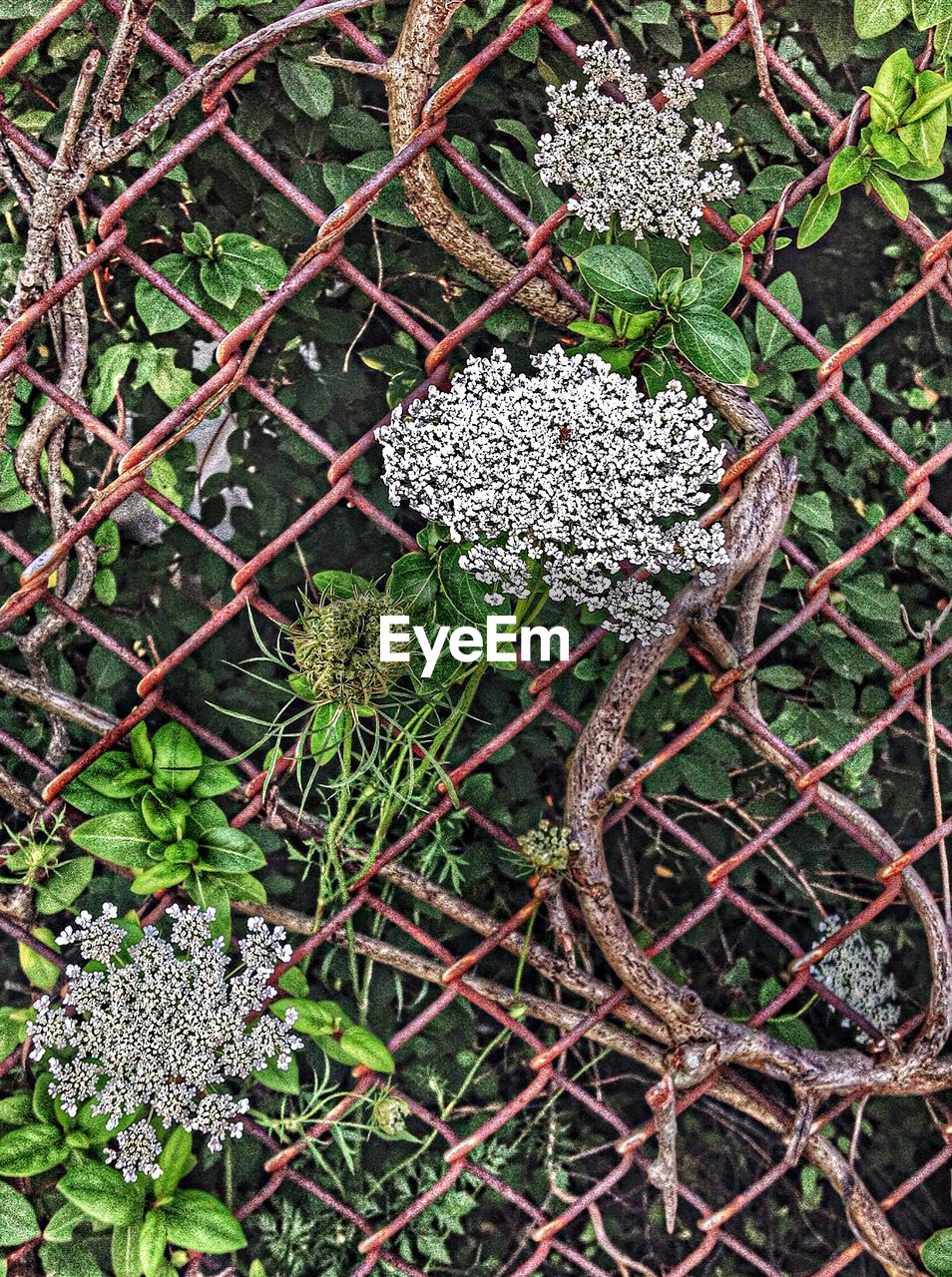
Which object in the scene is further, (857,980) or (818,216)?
(857,980)

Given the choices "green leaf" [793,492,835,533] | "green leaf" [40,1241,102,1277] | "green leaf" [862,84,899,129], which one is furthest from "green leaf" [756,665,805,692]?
"green leaf" [40,1241,102,1277]

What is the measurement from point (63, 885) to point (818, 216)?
119 cm

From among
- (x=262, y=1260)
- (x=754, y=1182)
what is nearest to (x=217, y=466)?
(x=262, y=1260)

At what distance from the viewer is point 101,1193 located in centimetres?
121

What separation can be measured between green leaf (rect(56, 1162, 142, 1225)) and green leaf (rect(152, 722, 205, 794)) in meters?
0.46

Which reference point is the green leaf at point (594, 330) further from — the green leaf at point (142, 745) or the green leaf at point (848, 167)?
the green leaf at point (142, 745)

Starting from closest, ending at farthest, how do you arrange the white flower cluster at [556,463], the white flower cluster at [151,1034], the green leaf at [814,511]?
the white flower cluster at [556,463] → the white flower cluster at [151,1034] → the green leaf at [814,511]

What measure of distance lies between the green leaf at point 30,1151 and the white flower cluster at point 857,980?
997 mm

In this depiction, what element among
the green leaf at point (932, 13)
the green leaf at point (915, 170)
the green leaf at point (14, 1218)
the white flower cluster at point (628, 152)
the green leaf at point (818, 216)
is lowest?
the green leaf at point (14, 1218)

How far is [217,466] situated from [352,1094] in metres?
0.81

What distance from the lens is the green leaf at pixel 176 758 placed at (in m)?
1.23

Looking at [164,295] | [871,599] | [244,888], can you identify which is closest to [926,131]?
[871,599]

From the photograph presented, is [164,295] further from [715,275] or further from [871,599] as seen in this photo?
[871,599]

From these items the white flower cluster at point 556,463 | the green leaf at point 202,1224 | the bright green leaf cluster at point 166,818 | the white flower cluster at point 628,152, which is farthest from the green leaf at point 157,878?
the white flower cluster at point 628,152
